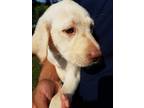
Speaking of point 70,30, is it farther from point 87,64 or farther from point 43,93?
point 43,93

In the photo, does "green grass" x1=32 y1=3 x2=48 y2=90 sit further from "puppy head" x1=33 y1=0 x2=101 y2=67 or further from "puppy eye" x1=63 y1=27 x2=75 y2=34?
"puppy eye" x1=63 y1=27 x2=75 y2=34

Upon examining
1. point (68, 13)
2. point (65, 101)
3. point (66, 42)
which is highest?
point (68, 13)

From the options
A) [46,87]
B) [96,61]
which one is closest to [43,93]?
[46,87]

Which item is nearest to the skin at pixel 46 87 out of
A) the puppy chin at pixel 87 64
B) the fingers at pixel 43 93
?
the fingers at pixel 43 93

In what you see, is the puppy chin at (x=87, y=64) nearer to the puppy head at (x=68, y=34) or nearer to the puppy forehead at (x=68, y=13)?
the puppy head at (x=68, y=34)

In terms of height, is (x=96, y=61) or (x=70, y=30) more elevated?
(x=70, y=30)

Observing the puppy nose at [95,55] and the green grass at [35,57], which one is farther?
the green grass at [35,57]
